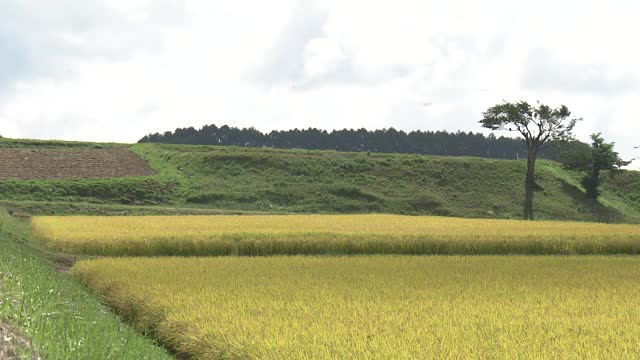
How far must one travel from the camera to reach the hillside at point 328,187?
198ft

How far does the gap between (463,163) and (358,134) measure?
100 metres

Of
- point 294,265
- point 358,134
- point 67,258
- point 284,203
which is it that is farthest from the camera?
point 358,134

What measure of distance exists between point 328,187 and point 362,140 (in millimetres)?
113902

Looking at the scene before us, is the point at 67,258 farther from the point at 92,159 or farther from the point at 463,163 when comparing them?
the point at 463,163

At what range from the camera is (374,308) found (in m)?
12.8

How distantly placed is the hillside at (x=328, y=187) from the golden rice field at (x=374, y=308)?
34.4m

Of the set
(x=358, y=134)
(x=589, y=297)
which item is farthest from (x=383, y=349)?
(x=358, y=134)

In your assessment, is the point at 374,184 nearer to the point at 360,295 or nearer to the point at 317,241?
the point at 317,241

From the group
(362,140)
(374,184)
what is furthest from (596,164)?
(362,140)

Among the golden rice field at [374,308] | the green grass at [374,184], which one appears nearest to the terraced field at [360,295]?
the golden rice field at [374,308]

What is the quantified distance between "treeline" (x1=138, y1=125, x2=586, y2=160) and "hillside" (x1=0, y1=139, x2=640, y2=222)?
9047 centimetres

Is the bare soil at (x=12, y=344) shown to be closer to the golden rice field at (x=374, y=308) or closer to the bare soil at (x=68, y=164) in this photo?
the golden rice field at (x=374, y=308)

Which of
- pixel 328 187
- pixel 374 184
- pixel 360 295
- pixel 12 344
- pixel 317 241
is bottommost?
pixel 328 187

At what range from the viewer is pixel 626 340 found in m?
10.4
